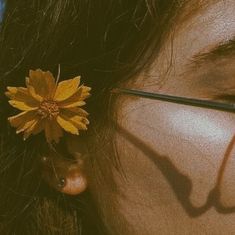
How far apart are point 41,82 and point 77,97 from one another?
0.34ft

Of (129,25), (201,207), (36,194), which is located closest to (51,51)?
(129,25)

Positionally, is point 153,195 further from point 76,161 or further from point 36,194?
point 36,194

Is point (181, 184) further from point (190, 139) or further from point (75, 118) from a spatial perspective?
point (75, 118)

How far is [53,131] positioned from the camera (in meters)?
1.59

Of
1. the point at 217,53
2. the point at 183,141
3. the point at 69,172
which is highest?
the point at 217,53

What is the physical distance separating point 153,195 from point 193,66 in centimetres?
37

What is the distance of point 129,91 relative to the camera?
1636 millimetres

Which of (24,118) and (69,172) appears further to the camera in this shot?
(69,172)

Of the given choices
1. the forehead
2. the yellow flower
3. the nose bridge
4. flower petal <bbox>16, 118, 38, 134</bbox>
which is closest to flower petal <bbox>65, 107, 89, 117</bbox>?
the yellow flower

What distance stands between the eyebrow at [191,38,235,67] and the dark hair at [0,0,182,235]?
0.40 ft

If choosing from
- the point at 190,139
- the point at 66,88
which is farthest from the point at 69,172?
the point at 190,139

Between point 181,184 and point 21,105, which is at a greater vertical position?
point 21,105

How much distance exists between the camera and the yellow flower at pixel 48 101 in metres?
1.56

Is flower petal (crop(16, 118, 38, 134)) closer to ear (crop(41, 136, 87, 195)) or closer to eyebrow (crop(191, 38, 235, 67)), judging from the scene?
ear (crop(41, 136, 87, 195))
